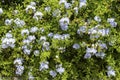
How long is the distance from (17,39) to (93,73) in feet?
3.10

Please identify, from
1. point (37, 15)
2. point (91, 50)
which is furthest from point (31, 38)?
point (91, 50)

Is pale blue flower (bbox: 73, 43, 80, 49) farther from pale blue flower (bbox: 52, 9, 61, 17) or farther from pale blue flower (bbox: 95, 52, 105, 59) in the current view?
pale blue flower (bbox: 52, 9, 61, 17)

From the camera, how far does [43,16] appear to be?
4551mm

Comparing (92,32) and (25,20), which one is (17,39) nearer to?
(25,20)

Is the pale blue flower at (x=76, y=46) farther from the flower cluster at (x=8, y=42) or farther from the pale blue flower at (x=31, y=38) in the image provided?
the flower cluster at (x=8, y=42)

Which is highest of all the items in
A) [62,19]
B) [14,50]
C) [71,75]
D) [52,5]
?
[52,5]

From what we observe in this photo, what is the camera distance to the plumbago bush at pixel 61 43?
426 centimetres

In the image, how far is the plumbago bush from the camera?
4258 mm

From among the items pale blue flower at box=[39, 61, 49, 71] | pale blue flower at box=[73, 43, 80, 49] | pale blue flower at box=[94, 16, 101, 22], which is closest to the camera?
pale blue flower at box=[39, 61, 49, 71]

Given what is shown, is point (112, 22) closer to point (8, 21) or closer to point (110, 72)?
point (110, 72)

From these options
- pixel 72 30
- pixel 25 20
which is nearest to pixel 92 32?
pixel 72 30

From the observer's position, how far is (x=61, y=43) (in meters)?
4.27

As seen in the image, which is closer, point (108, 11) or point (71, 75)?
point (71, 75)

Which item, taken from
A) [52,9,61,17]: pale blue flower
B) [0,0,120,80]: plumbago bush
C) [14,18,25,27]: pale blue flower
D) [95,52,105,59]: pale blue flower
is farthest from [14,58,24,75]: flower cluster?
[95,52,105,59]: pale blue flower
